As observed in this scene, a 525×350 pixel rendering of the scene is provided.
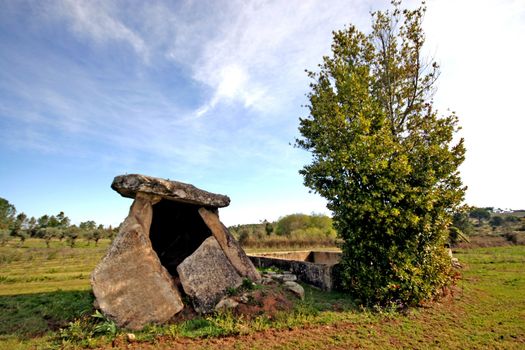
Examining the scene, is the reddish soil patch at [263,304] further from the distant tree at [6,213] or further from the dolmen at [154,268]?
the distant tree at [6,213]

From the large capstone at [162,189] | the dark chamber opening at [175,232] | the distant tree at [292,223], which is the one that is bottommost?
the dark chamber opening at [175,232]

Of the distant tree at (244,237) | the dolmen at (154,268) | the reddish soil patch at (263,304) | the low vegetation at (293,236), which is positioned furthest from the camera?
the distant tree at (244,237)

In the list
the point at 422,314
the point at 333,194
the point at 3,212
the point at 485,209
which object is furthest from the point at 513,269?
the point at 3,212

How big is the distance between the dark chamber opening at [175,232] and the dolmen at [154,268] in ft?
7.56

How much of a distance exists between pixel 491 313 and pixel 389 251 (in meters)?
2.97

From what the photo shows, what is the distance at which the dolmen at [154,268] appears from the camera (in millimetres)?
7379

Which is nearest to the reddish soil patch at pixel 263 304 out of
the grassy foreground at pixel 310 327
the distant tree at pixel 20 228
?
the grassy foreground at pixel 310 327

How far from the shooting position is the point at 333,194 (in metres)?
9.78

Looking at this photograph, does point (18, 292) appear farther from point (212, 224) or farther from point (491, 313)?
point (491, 313)

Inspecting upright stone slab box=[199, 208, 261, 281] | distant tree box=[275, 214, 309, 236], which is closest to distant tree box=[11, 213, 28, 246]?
distant tree box=[275, 214, 309, 236]

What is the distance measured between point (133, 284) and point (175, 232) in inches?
208

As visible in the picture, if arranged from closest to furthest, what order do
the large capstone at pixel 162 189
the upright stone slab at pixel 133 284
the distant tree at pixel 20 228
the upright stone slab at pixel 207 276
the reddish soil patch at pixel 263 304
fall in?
the upright stone slab at pixel 133 284 < the reddish soil patch at pixel 263 304 < the upright stone slab at pixel 207 276 < the large capstone at pixel 162 189 < the distant tree at pixel 20 228

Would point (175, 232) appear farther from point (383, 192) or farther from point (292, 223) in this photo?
point (292, 223)

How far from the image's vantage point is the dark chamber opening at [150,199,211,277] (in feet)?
39.5
